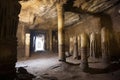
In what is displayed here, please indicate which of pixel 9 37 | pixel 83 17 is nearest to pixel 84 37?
pixel 9 37

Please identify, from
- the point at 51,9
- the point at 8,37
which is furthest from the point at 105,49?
the point at 8,37

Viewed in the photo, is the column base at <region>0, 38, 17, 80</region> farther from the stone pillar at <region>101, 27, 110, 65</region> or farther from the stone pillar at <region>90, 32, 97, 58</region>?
the stone pillar at <region>90, 32, 97, 58</region>

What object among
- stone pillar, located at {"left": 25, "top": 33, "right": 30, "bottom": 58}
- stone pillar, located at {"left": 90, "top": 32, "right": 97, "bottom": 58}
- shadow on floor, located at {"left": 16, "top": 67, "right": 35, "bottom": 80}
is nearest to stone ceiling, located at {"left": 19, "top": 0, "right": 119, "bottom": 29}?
stone pillar, located at {"left": 25, "top": 33, "right": 30, "bottom": 58}

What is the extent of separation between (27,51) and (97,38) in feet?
25.1

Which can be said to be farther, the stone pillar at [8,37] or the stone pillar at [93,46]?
the stone pillar at [93,46]

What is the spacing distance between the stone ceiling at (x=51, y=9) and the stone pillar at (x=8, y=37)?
16.3 ft

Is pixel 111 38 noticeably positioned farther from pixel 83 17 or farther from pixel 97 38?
pixel 83 17

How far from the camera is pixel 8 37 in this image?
188 inches

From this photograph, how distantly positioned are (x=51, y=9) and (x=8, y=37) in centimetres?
692

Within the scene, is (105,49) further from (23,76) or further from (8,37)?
(8,37)

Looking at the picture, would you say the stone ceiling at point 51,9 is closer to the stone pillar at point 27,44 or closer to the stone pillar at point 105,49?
the stone pillar at point 27,44

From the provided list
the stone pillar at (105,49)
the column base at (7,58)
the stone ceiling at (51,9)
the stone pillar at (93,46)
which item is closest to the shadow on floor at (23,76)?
the column base at (7,58)

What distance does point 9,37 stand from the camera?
484 centimetres

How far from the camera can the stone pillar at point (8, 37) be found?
174 inches
